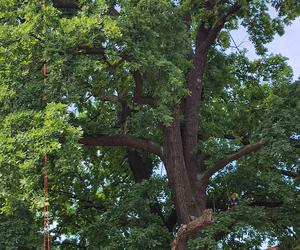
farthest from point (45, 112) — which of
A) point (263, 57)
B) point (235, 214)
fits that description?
point (263, 57)

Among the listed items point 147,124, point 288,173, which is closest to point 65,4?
point 147,124

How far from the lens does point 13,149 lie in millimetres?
8625

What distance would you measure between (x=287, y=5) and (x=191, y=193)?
16.6 ft

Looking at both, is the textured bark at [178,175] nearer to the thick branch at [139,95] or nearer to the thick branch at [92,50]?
the thick branch at [139,95]

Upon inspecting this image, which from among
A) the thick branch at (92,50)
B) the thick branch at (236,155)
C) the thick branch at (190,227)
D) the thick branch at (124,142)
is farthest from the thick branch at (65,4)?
the thick branch at (190,227)

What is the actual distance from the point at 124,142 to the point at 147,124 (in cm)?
68

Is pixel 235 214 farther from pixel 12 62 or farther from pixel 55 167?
pixel 12 62

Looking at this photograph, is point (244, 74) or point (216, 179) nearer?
point (216, 179)

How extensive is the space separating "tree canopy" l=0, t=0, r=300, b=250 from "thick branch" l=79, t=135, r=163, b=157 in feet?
0.10

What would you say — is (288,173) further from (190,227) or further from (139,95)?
(190,227)

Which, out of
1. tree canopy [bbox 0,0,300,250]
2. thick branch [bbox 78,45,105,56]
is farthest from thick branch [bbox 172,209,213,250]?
thick branch [bbox 78,45,105,56]

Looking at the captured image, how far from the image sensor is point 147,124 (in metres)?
11.7

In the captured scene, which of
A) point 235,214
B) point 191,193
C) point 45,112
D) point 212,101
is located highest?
point 212,101

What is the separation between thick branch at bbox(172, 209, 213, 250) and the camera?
29.6 feet
